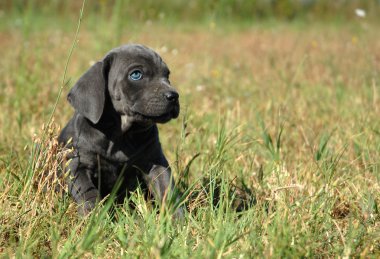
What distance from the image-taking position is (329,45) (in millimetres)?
10438

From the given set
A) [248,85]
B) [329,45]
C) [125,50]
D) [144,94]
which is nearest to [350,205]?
[144,94]

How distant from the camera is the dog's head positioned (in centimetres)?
351

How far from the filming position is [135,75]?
366 centimetres

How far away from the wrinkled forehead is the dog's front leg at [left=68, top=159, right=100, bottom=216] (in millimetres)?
646

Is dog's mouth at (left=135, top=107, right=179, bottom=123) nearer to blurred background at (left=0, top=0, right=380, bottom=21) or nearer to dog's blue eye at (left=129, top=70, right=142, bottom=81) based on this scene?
dog's blue eye at (left=129, top=70, right=142, bottom=81)

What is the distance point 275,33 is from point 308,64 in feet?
12.7

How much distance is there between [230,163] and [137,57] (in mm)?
944

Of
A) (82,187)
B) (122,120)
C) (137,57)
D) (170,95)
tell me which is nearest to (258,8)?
(137,57)

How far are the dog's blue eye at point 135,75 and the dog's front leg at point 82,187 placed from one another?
22.4 inches

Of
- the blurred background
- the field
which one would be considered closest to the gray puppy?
the field

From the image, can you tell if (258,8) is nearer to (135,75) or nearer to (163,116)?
(135,75)

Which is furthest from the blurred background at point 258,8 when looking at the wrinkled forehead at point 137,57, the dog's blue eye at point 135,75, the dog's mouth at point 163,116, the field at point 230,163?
the dog's mouth at point 163,116

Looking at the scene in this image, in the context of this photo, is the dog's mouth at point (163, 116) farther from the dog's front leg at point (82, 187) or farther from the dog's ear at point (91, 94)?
the dog's front leg at point (82, 187)

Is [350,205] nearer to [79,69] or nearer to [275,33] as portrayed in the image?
[79,69]
